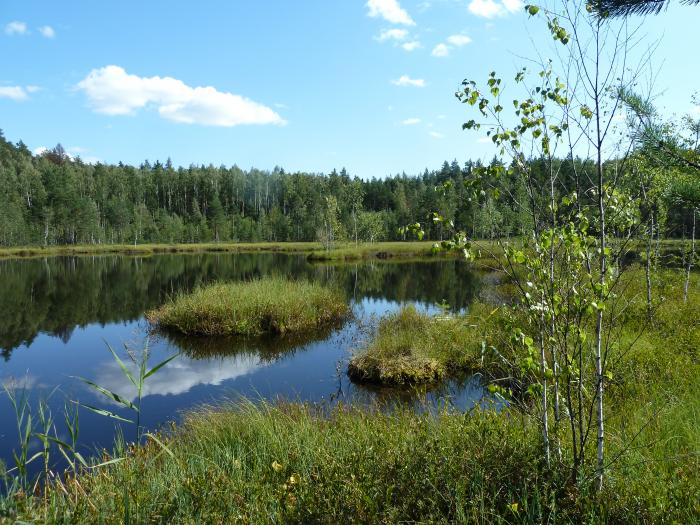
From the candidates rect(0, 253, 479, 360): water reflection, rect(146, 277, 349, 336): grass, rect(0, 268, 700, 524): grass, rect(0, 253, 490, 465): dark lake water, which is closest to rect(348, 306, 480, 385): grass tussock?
rect(0, 253, 490, 465): dark lake water

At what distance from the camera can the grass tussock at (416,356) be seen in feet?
41.8

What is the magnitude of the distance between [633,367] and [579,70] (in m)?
7.77

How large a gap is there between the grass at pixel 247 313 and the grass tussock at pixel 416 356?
5.38 meters

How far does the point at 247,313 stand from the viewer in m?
19.1

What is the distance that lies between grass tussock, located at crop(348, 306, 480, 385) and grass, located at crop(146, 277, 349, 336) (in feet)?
17.7

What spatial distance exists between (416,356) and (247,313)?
878cm

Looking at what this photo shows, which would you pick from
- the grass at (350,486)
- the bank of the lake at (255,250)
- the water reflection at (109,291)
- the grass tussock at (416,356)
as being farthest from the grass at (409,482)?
the bank of the lake at (255,250)

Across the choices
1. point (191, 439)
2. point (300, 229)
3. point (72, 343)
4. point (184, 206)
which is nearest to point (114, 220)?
point (184, 206)

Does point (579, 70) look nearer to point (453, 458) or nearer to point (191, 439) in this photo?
point (453, 458)

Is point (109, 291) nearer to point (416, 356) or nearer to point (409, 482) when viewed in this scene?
point (416, 356)

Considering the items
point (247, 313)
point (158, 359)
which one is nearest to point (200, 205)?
point (247, 313)

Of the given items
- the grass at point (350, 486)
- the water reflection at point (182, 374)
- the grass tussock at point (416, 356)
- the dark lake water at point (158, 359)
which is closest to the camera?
the grass at point (350, 486)

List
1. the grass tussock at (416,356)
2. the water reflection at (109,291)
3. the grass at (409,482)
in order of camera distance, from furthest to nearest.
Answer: the water reflection at (109,291), the grass tussock at (416,356), the grass at (409,482)

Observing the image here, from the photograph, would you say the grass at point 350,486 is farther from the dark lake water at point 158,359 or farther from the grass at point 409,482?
the dark lake water at point 158,359
